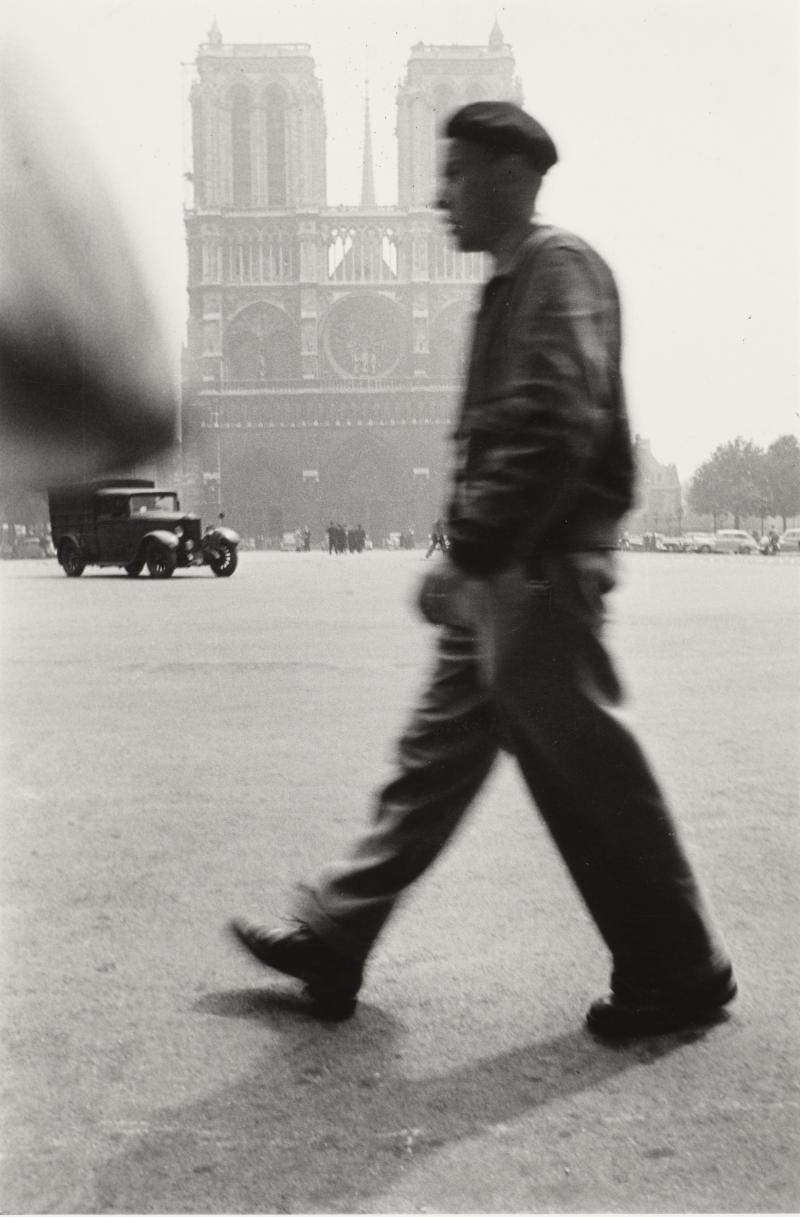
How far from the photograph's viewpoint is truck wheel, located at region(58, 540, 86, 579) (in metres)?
21.3

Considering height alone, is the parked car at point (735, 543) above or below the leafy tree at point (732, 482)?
below

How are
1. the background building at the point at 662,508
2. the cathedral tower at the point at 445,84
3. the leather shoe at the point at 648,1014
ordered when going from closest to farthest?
the leather shoe at the point at 648,1014
the cathedral tower at the point at 445,84
the background building at the point at 662,508

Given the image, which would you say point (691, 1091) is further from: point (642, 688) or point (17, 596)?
point (17, 596)

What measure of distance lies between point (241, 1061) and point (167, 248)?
2.13 m

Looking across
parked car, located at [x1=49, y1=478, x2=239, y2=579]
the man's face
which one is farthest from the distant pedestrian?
parked car, located at [x1=49, y1=478, x2=239, y2=579]

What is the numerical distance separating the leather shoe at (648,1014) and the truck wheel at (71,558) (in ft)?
64.2

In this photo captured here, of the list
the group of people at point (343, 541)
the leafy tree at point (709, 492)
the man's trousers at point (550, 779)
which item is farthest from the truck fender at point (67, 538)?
the leafy tree at point (709, 492)

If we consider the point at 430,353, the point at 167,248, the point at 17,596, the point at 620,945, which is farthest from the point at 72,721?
the point at 430,353

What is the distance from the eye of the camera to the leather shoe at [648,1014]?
2.23 metres

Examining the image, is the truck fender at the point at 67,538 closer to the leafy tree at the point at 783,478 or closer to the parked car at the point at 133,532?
the parked car at the point at 133,532

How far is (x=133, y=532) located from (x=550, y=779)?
18340 mm

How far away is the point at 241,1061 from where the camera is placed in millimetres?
2158

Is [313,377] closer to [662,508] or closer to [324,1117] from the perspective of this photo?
[662,508]

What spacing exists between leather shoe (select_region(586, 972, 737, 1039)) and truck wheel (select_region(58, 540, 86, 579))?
19555 millimetres
